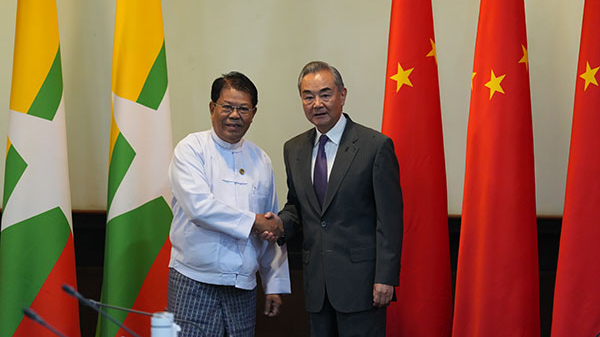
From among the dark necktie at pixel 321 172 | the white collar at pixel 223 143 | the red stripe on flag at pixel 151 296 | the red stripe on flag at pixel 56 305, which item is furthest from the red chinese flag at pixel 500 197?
the red stripe on flag at pixel 56 305

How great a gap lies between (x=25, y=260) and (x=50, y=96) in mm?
699

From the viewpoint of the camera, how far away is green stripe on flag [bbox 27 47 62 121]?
2.84 metres

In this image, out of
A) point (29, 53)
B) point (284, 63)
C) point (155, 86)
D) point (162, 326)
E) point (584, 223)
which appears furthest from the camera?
point (284, 63)

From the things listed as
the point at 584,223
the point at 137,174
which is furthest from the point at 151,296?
the point at 584,223

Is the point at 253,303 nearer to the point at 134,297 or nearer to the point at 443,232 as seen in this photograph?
the point at 134,297

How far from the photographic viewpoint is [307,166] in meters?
2.54

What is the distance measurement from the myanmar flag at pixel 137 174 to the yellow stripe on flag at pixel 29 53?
0.97ft

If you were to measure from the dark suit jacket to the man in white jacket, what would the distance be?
0.15 meters

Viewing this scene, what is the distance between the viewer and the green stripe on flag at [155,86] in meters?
2.95

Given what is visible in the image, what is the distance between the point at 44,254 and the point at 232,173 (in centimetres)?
95

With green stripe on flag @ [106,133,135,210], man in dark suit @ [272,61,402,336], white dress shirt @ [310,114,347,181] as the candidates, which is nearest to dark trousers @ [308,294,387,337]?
man in dark suit @ [272,61,402,336]

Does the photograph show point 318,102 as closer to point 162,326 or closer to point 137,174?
point 137,174

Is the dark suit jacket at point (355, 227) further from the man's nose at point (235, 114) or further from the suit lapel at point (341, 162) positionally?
the man's nose at point (235, 114)

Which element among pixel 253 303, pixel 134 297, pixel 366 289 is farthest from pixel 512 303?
pixel 134 297
